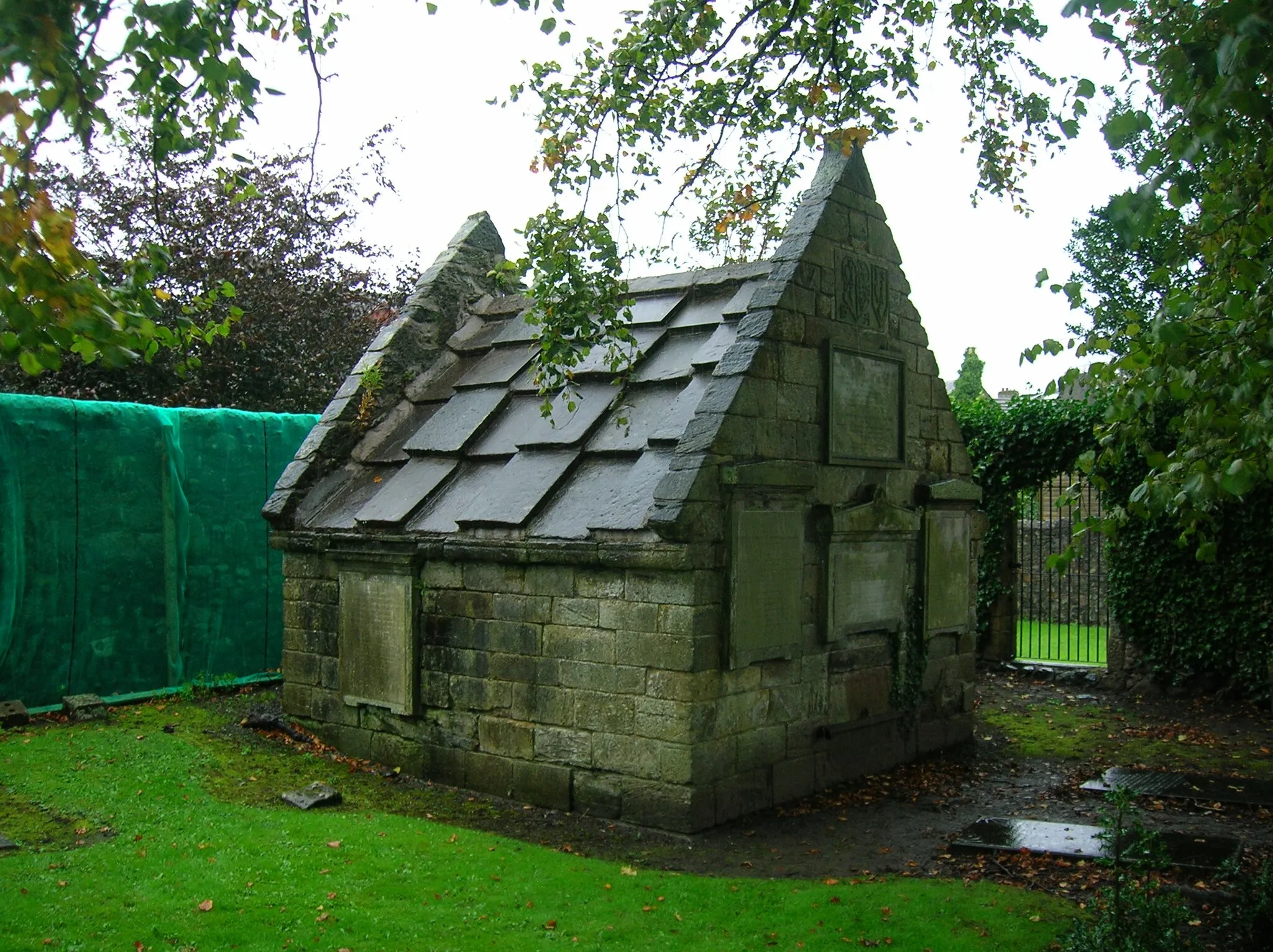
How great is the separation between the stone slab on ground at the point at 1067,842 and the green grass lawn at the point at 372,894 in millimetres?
832

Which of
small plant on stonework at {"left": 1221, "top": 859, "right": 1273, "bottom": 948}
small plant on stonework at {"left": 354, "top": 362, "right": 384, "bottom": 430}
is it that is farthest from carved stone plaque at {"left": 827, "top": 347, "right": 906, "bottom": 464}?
small plant on stonework at {"left": 354, "top": 362, "right": 384, "bottom": 430}

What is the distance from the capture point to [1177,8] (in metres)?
4.21

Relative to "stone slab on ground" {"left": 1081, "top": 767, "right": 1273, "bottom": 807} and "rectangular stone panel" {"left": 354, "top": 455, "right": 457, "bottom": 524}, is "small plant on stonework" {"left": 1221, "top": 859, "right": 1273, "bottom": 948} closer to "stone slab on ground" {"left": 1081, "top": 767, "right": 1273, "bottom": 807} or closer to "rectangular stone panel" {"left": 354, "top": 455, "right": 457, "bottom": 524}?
"stone slab on ground" {"left": 1081, "top": 767, "right": 1273, "bottom": 807}

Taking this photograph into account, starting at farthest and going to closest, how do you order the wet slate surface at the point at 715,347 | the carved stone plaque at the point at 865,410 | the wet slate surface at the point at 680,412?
the carved stone plaque at the point at 865,410, the wet slate surface at the point at 715,347, the wet slate surface at the point at 680,412

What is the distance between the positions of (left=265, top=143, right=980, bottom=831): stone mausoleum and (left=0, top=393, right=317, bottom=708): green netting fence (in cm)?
212

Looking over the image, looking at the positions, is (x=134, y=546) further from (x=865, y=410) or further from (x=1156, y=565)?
(x=1156, y=565)

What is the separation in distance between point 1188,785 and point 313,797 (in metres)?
6.73

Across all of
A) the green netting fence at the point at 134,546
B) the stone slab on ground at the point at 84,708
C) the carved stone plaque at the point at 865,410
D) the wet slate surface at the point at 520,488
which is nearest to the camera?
the wet slate surface at the point at 520,488

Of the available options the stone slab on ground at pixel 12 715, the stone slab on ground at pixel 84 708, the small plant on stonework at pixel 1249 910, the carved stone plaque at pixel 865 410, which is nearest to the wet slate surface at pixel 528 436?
the carved stone plaque at pixel 865 410

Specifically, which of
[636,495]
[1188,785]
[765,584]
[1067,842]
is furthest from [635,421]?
[1188,785]

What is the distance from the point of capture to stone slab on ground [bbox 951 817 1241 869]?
6.57 meters

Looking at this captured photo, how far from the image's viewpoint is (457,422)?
376 inches

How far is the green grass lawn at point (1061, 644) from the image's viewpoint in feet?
47.4

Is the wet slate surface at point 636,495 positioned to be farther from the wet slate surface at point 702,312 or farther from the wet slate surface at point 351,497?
the wet slate surface at point 351,497
